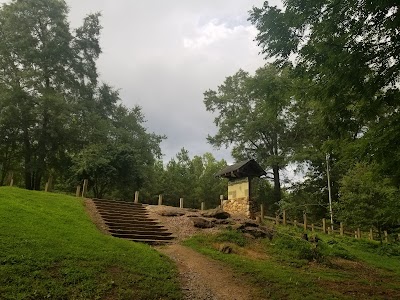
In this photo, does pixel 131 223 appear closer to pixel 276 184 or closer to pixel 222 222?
pixel 222 222

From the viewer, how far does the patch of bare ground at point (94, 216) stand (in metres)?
14.0

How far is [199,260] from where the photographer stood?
11.3 meters

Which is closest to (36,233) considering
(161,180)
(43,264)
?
(43,264)

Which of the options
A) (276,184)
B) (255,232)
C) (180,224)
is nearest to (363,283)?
(255,232)

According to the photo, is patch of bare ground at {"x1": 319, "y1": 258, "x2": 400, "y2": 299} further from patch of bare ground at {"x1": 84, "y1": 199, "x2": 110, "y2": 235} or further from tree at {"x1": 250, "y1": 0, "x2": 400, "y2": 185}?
patch of bare ground at {"x1": 84, "y1": 199, "x2": 110, "y2": 235}

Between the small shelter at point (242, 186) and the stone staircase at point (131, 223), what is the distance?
20.5 feet

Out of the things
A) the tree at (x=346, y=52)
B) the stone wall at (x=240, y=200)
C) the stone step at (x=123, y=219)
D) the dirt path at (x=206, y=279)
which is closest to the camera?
the tree at (x=346, y=52)

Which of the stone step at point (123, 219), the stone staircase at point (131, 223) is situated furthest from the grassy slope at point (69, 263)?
the stone step at point (123, 219)

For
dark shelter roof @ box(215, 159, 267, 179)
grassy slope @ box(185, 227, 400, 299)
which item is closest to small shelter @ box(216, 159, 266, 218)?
dark shelter roof @ box(215, 159, 267, 179)

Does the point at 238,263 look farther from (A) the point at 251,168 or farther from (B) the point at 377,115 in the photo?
(A) the point at 251,168

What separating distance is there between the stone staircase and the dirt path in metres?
2.26

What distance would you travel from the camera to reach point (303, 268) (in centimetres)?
1198

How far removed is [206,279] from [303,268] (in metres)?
4.36

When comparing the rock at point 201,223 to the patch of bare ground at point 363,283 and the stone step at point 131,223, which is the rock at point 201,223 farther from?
the patch of bare ground at point 363,283
